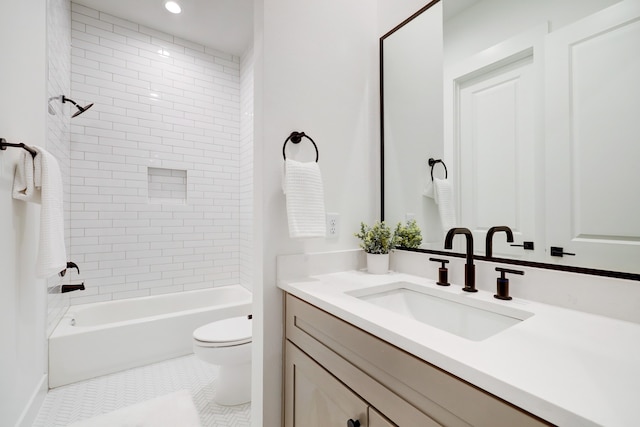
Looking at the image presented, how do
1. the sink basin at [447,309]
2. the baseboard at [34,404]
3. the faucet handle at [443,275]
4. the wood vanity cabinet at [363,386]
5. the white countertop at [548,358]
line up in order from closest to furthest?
the white countertop at [548,358] → the wood vanity cabinet at [363,386] → the sink basin at [447,309] → the faucet handle at [443,275] → the baseboard at [34,404]

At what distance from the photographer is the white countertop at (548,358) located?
0.42m

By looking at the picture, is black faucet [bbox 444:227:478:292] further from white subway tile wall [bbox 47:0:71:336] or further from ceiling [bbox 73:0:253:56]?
ceiling [bbox 73:0:253:56]

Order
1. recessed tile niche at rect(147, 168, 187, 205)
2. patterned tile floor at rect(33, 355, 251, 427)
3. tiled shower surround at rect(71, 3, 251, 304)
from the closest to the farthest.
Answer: patterned tile floor at rect(33, 355, 251, 427), tiled shower surround at rect(71, 3, 251, 304), recessed tile niche at rect(147, 168, 187, 205)

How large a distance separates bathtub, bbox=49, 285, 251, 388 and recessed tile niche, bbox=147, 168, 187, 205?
0.97m

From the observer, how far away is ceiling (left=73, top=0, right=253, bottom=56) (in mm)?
2438

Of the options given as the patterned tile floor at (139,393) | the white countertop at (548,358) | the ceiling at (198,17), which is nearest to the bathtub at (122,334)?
the patterned tile floor at (139,393)

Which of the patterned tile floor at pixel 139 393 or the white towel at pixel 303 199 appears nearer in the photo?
the white towel at pixel 303 199

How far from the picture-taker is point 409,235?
1.38m

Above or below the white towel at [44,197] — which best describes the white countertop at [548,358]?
below

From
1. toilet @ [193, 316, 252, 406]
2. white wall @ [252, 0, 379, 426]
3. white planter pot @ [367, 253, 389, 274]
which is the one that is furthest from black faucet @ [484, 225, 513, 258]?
toilet @ [193, 316, 252, 406]

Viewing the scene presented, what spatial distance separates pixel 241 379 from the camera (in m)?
1.80

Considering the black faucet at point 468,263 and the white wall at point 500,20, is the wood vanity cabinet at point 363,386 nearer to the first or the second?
the black faucet at point 468,263

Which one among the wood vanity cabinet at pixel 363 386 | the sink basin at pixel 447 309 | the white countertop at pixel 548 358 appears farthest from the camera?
the sink basin at pixel 447 309

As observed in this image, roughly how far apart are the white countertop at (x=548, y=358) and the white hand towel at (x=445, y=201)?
1.41ft
